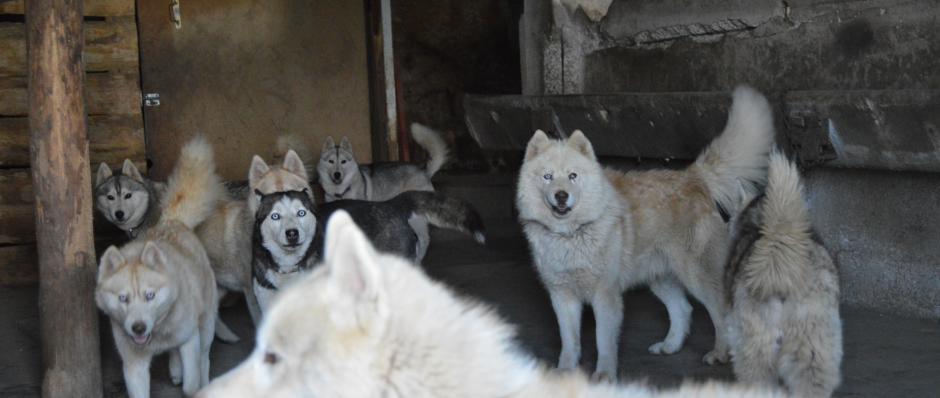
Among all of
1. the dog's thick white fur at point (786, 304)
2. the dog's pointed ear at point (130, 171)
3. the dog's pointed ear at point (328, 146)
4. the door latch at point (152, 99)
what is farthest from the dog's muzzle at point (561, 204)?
the door latch at point (152, 99)

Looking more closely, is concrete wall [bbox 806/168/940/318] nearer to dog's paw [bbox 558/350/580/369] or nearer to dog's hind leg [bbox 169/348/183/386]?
dog's paw [bbox 558/350/580/369]

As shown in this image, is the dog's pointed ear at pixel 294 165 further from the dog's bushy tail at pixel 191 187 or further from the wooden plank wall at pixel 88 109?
the wooden plank wall at pixel 88 109

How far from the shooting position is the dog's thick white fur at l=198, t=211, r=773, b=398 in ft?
6.98

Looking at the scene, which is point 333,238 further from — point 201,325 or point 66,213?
point 201,325

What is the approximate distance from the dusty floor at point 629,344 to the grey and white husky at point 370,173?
67.9 inches

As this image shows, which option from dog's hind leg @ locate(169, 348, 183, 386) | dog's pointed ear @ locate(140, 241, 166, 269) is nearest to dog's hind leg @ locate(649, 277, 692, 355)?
dog's hind leg @ locate(169, 348, 183, 386)

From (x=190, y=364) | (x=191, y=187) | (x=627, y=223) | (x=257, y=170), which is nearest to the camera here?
(x=190, y=364)

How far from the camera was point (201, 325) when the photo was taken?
222 inches

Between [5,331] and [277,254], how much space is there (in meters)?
2.51

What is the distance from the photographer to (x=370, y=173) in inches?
406

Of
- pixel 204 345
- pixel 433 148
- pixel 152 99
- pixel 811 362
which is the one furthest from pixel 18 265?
pixel 811 362

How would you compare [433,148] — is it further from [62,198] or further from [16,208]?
[62,198]

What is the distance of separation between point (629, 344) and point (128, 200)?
413cm

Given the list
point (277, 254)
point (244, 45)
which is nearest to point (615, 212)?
point (277, 254)
